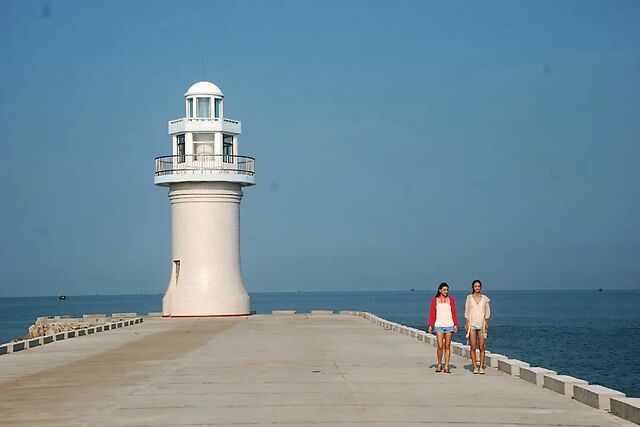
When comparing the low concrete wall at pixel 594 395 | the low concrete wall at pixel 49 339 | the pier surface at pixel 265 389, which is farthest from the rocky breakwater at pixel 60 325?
the low concrete wall at pixel 594 395

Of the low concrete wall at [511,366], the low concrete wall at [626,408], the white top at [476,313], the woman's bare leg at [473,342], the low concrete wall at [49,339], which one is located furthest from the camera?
the low concrete wall at [49,339]

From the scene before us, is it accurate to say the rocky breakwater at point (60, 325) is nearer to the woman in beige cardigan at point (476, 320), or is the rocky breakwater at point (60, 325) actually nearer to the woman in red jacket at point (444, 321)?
the woman in red jacket at point (444, 321)

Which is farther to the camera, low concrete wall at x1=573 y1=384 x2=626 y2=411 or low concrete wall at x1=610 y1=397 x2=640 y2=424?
low concrete wall at x1=573 y1=384 x2=626 y2=411

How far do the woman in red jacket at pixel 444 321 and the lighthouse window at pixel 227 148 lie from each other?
2699cm

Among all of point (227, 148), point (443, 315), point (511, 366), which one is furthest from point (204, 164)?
point (511, 366)

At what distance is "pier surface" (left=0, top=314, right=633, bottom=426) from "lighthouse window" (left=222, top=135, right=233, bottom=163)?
18254 mm

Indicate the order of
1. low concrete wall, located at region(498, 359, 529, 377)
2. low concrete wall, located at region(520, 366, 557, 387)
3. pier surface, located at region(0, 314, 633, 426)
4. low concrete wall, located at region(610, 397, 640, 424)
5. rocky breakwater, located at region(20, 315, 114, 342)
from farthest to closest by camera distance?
rocky breakwater, located at region(20, 315, 114, 342), low concrete wall, located at region(498, 359, 529, 377), low concrete wall, located at region(520, 366, 557, 387), pier surface, located at region(0, 314, 633, 426), low concrete wall, located at region(610, 397, 640, 424)

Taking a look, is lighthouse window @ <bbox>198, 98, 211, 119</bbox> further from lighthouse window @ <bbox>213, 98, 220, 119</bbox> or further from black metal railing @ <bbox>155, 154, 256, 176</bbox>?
black metal railing @ <bbox>155, 154, 256, 176</bbox>

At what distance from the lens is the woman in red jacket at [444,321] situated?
18266mm

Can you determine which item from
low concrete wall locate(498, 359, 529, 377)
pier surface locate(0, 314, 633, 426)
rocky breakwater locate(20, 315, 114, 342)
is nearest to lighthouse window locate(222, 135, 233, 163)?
rocky breakwater locate(20, 315, 114, 342)

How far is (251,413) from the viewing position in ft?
42.7

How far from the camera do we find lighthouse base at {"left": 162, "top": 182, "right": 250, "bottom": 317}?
4350 cm

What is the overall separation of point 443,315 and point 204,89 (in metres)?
28.8

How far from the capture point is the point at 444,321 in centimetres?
1834
